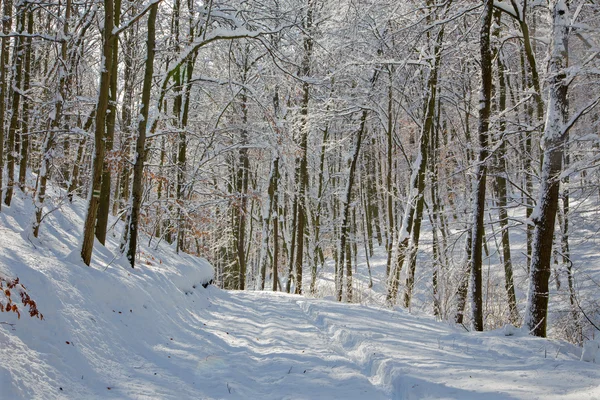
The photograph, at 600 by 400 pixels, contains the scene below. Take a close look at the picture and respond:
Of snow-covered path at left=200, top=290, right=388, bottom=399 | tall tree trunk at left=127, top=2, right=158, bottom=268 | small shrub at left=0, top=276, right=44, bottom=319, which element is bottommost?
snow-covered path at left=200, top=290, right=388, bottom=399

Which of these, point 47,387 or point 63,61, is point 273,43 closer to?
point 63,61

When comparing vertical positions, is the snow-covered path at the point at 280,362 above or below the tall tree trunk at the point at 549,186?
below

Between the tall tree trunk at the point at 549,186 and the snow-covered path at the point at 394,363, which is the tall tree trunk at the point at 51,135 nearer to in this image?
the snow-covered path at the point at 394,363

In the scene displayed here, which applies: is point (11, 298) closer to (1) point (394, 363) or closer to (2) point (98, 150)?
(2) point (98, 150)

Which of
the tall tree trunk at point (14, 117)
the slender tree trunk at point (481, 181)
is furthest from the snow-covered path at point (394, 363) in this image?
the tall tree trunk at point (14, 117)

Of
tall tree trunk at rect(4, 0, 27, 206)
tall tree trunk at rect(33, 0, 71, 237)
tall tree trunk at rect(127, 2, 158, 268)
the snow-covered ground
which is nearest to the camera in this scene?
the snow-covered ground

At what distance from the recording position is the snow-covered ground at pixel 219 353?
3818mm

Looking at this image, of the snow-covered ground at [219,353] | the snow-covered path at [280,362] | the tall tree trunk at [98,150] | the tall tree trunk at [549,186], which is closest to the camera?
the snow-covered ground at [219,353]

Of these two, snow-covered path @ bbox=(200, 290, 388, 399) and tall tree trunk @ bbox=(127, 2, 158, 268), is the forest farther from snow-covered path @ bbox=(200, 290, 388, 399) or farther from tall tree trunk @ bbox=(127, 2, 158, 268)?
snow-covered path @ bbox=(200, 290, 388, 399)

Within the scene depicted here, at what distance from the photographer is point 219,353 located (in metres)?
6.12

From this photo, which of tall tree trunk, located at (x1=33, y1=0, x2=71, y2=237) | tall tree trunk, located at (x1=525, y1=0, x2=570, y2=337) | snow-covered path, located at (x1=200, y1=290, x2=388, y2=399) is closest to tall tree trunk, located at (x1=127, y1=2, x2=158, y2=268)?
tall tree trunk, located at (x1=33, y1=0, x2=71, y2=237)

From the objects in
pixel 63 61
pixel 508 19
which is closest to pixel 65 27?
pixel 63 61

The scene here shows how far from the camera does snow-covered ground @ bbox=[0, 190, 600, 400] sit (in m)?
3.82

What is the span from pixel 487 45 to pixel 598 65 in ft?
5.93
